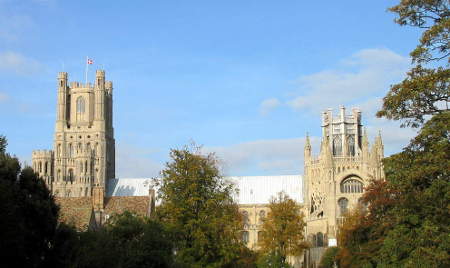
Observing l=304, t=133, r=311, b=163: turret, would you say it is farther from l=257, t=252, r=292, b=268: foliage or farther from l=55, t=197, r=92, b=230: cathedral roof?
l=55, t=197, r=92, b=230: cathedral roof

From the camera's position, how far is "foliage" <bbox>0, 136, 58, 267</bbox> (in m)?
33.3

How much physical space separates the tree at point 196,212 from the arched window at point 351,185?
59.1 metres

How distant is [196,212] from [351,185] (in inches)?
2436

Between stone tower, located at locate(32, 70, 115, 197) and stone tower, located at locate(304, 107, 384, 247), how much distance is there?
1371 inches

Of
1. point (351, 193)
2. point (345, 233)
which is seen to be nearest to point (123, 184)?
point (351, 193)

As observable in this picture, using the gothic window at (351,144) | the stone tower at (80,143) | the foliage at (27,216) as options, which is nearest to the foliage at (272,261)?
the foliage at (27,216)

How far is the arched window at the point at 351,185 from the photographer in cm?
10512

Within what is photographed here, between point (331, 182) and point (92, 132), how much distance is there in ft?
145

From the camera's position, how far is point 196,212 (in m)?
46.9

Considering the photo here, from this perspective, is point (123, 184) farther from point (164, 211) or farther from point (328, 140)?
point (164, 211)

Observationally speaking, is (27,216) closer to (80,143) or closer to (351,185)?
(351,185)

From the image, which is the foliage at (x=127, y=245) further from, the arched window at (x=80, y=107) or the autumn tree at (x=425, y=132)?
the arched window at (x=80, y=107)

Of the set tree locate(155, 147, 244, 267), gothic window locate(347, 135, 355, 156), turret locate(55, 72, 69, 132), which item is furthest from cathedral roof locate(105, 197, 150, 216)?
turret locate(55, 72, 69, 132)

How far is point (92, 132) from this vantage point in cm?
12725
